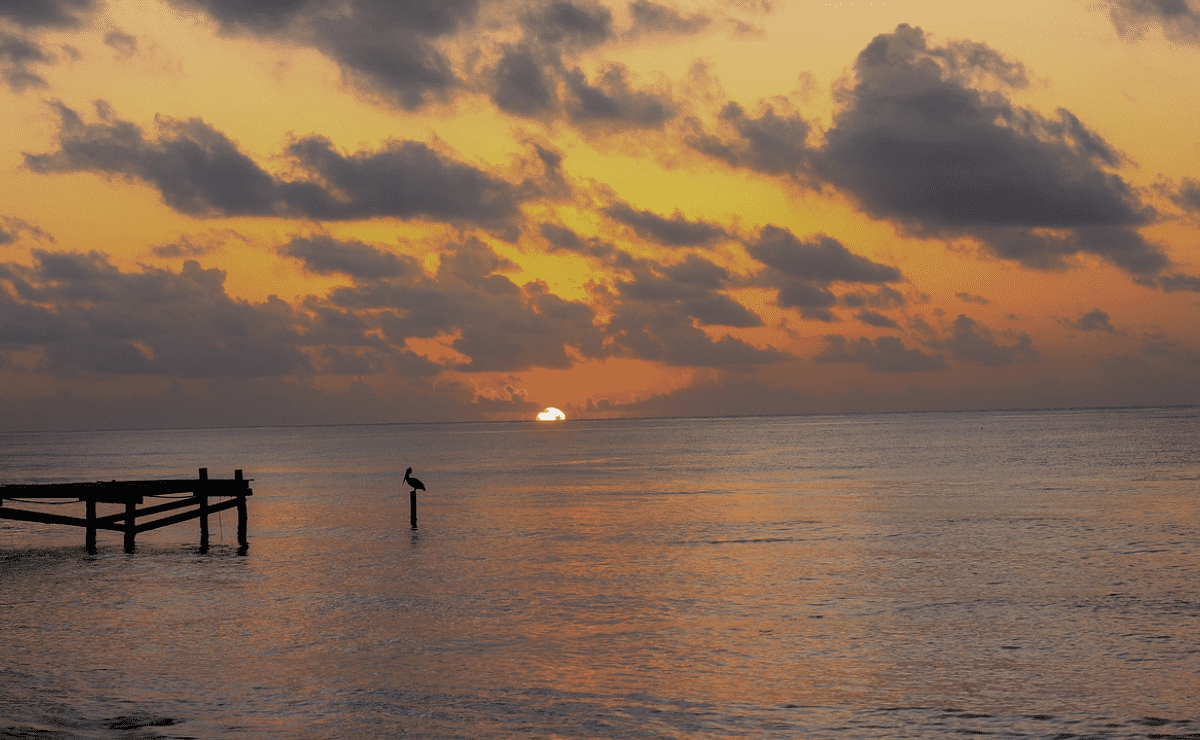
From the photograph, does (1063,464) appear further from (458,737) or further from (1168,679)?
(458,737)

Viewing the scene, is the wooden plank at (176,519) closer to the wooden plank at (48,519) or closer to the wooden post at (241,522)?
the wooden post at (241,522)

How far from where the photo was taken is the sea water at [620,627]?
1648 cm

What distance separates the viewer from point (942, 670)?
19.1 m

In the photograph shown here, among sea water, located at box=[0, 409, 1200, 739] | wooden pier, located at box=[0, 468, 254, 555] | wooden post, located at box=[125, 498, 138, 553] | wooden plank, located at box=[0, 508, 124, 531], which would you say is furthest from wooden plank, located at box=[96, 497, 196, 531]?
sea water, located at box=[0, 409, 1200, 739]

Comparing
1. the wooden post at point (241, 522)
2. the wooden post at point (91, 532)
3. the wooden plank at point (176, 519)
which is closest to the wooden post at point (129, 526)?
the wooden plank at point (176, 519)

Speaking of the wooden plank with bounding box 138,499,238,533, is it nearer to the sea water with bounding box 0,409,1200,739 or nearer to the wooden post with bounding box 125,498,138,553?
the wooden post with bounding box 125,498,138,553

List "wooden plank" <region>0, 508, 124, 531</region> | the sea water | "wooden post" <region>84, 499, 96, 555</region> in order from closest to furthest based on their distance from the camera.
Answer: the sea water
"wooden plank" <region>0, 508, 124, 531</region>
"wooden post" <region>84, 499, 96, 555</region>

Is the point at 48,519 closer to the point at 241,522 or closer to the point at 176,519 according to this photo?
the point at 176,519

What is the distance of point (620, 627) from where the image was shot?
2353 centimetres

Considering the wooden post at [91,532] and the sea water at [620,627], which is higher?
the wooden post at [91,532]

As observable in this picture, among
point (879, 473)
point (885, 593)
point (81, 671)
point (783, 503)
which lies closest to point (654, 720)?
point (81, 671)

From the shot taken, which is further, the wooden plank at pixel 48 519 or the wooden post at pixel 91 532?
the wooden post at pixel 91 532

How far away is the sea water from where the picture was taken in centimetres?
1648

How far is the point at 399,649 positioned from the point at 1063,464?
83848 millimetres
